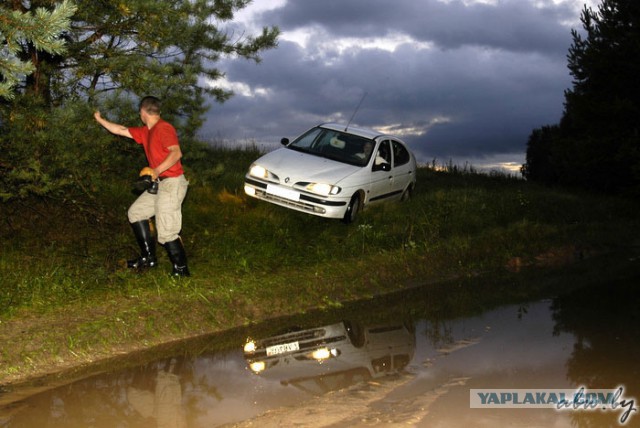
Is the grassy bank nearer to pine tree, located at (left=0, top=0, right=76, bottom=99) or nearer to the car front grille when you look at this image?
the car front grille

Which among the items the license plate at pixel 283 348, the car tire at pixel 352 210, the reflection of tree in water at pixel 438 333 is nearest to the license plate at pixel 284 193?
the car tire at pixel 352 210

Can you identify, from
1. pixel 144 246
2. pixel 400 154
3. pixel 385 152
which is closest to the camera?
pixel 144 246

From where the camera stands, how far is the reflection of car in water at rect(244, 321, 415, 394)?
6973 millimetres

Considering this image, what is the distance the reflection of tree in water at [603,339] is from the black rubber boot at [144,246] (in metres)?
5.31

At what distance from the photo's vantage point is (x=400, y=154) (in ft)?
52.7

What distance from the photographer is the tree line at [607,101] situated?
77.9 feet

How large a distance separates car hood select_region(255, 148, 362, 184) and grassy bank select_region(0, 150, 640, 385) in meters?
0.80

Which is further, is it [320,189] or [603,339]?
[320,189]

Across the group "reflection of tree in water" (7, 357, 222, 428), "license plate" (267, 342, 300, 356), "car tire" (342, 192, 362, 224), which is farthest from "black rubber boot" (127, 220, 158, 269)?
"car tire" (342, 192, 362, 224)

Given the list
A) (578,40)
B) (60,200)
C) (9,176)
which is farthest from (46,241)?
(578,40)

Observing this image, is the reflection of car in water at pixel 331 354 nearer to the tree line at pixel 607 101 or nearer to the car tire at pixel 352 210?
the car tire at pixel 352 210

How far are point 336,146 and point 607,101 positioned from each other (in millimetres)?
13118

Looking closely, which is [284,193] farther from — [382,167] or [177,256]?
[177,256]

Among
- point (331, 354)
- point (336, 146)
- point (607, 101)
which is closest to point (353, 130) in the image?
point (336, 146)
